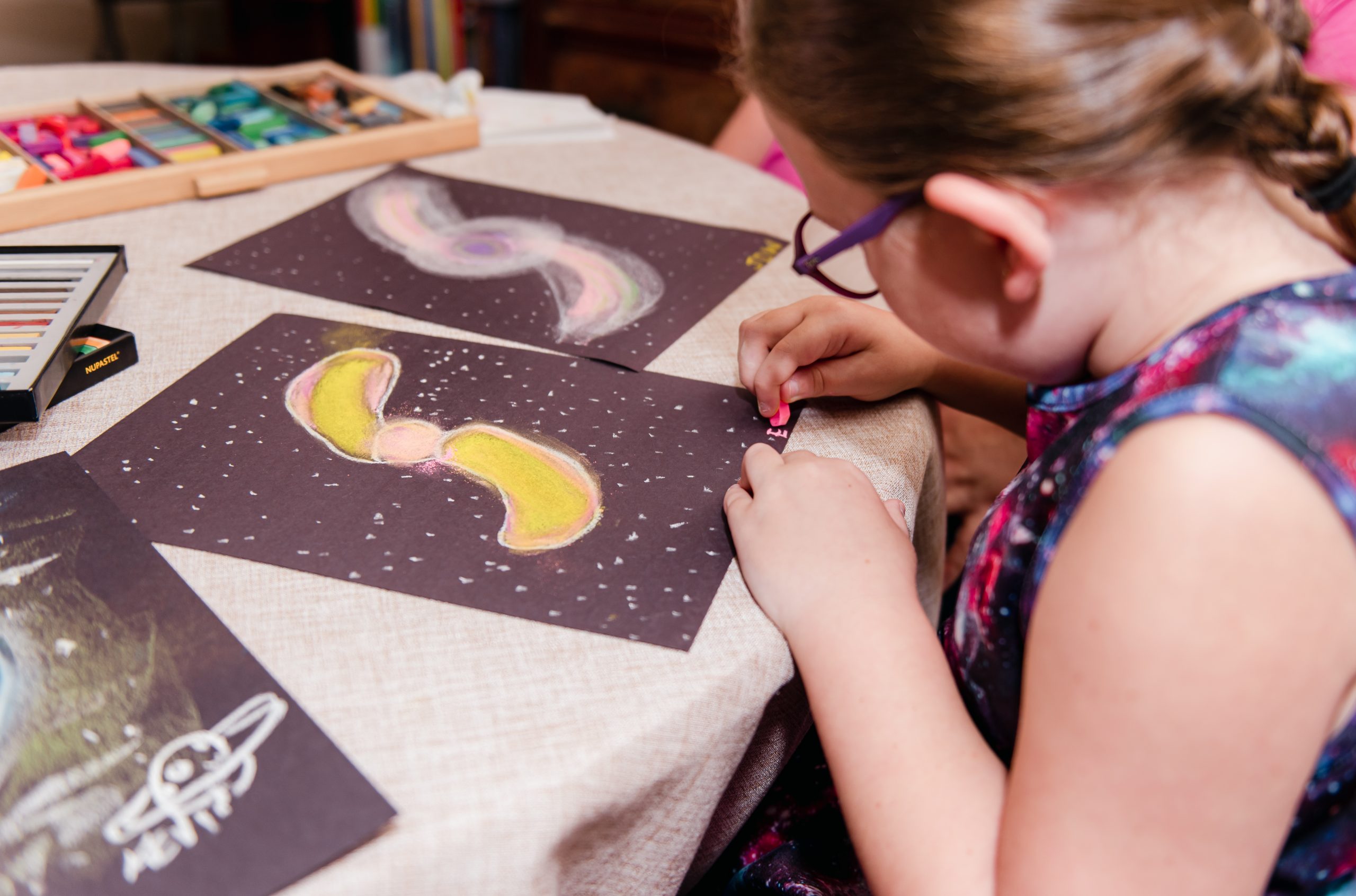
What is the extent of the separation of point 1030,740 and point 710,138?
2273 millimetres

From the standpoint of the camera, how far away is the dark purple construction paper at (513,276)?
83 cm

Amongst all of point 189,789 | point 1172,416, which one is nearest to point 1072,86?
point 1172,416

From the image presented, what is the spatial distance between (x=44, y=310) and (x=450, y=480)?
1.22 ft

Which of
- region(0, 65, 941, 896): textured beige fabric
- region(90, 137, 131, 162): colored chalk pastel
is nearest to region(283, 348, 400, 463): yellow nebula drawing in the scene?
region(0, 65, 941, 896): textured beige fabric

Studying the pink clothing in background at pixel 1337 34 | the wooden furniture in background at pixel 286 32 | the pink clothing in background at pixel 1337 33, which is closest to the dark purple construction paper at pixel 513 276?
the pink clothing in background at pixel 1337 34

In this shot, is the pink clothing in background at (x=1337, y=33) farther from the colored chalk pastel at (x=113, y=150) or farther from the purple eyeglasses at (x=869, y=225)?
the colored chalk pastel at (x=113, y=150)

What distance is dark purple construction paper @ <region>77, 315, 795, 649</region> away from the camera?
560mm

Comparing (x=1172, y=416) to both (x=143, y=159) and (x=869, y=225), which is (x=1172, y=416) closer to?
(x=869, y=225)

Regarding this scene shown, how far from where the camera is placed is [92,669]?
0.49 metres

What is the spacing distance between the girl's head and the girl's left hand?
5.7 inches

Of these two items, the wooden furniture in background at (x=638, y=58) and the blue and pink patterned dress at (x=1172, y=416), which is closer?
the blue and pink patterned dress at (x=1172, y=416)

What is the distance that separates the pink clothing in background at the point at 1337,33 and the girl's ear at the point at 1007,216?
0.56 m

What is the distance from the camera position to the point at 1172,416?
43 centimetres

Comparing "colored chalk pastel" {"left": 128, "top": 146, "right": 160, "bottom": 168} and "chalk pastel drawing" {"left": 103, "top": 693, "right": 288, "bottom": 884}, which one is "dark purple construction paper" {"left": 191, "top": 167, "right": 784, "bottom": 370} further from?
"chalk pastel drawing" {"left": 103, "top": 693, "right": 288, "bottom": 884}
